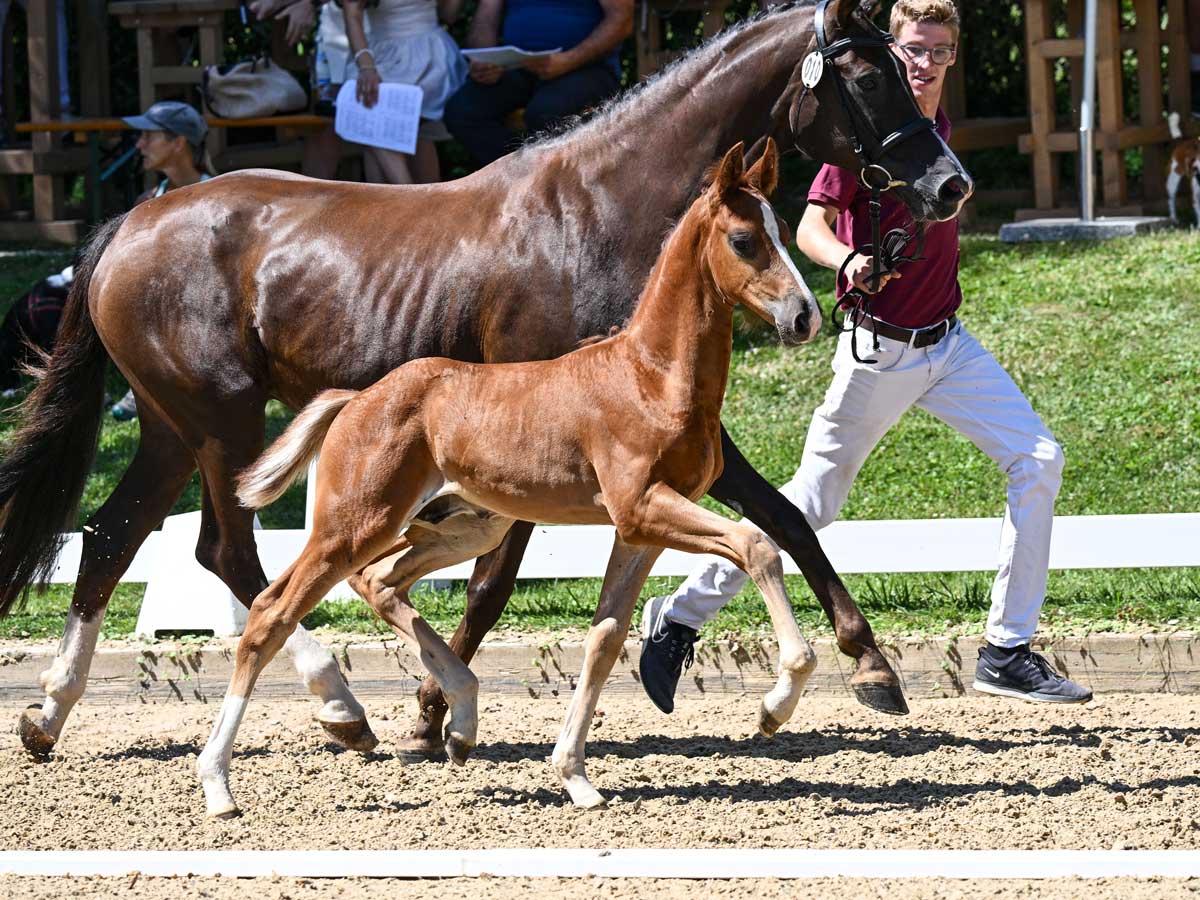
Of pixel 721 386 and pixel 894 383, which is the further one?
pixel 894 383

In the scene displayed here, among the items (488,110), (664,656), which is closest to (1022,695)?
(664,656)

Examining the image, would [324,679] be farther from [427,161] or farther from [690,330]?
[427,161]

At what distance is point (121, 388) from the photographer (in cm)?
1041

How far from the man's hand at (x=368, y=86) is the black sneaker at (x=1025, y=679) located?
198 inches

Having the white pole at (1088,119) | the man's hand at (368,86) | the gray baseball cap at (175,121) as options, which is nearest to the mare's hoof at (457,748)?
the gray baseball cap at (175,121)

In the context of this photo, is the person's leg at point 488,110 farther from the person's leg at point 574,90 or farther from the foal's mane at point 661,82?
the foal's mane at point 661,82

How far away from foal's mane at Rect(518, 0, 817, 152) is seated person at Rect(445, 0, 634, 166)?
181 cm

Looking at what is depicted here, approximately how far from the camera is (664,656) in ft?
18.1

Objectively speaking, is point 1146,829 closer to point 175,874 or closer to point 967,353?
point 967,353

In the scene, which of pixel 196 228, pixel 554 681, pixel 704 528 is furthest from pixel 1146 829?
pixel 196 228

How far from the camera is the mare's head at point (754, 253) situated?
4.33m

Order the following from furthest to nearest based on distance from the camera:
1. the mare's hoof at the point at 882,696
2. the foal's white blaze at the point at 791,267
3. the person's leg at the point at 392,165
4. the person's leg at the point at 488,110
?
the person's leg at the point at 392,165 < the person's leg at the point at 488,110 < the mare's hoof at the point at 882,696 < the foal's white blaze at the point at 791,267

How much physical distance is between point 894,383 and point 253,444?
2.13 meters

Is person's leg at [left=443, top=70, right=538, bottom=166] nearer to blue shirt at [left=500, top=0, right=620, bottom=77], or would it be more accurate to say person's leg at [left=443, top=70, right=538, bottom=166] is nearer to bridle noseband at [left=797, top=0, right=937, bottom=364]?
blue shirt at [left=500, top=0, right=620, bottom=77]
